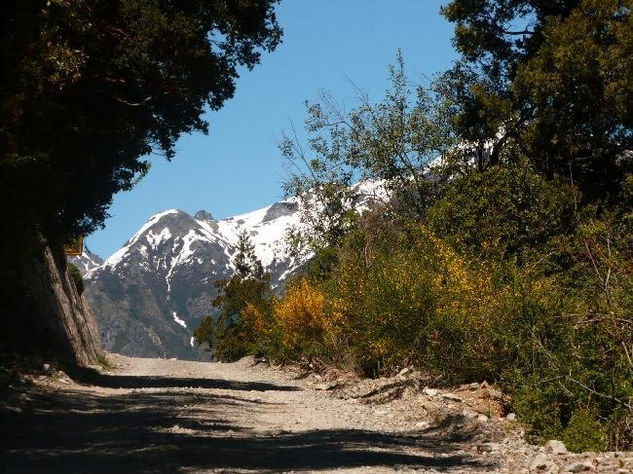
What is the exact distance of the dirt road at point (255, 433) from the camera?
9133 mm

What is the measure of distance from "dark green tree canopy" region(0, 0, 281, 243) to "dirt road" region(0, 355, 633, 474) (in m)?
3.67

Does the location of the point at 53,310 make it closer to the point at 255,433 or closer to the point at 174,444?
the point at 255,433

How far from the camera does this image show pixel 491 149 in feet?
104

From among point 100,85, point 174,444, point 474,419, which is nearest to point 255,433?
point 174,444

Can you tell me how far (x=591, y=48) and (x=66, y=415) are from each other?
17.9 m

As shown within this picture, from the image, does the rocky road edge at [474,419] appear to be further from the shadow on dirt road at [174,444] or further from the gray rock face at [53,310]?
the gray rock face at [53,310]

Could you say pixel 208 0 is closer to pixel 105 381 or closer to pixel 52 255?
pixel 105 381

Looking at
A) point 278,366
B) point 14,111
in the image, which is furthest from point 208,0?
point 278,366

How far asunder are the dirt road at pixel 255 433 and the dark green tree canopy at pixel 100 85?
12.0 ft

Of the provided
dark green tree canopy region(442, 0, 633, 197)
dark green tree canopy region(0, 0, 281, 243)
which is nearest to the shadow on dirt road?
dark green tree canopy region(0, 0, 281, 243)

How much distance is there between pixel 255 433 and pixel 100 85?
410 inches

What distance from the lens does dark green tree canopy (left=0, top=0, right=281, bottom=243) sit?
13.5 metres

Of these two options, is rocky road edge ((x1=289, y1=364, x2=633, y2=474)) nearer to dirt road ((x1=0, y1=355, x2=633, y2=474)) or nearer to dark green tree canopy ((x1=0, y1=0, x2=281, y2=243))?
dirt road ((x1=0, y1=355, x2=633, y2=474))

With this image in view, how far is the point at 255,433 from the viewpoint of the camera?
39.7 ft
